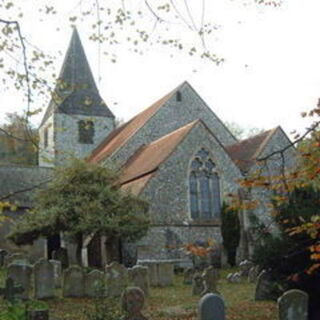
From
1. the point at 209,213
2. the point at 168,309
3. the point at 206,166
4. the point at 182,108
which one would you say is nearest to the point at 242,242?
the point at 209,213

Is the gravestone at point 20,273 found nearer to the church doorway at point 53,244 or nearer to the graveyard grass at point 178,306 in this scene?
the graveyard grass at point 178,306

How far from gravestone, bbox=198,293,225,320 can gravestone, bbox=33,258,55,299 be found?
6138 mm

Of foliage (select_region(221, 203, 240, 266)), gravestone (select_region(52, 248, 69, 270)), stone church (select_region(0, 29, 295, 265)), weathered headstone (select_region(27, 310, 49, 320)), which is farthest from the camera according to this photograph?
foliage (select_region(221, 203, 240, 266))

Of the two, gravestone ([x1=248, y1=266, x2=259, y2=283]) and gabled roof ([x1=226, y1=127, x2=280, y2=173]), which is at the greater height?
gabled roof ([x1=226, y1=127, x2=280, y2=173])

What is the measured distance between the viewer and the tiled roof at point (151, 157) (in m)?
22.8

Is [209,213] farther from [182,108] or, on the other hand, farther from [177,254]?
[182,108]

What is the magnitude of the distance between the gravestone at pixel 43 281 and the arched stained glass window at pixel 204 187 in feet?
37.4

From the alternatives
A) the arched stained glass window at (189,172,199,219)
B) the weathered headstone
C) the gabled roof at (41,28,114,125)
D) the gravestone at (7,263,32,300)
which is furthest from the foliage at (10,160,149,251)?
the gabled roof at (41,28,114,125)

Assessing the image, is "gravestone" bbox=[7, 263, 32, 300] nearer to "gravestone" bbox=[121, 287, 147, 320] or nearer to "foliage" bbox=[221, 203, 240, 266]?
"gravestone" bbox=[121, 287, 147, 320]

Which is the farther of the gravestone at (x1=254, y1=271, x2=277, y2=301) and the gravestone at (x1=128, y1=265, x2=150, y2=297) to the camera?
the gravestone at (x1=128, y1=265, x2=150, y2=297)

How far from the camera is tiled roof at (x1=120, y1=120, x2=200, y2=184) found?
22828mm

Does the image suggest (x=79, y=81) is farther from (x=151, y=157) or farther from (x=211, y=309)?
(x=211, y=309)

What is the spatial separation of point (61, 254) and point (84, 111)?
47.8ft

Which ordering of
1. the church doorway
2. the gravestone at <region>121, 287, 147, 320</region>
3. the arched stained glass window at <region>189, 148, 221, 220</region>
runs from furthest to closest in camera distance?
the church doorway → the arched stained glass window at <region>189, 148, 221, 220</region> → the gravestone at <region>121, 287, 147, 320</region>
